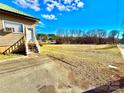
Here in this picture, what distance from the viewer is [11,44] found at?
10.3 meters

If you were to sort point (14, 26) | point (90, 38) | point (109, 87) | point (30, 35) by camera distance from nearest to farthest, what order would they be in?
point (109, 87) → point (14, 26) → point (30, 35) → point (90, 38)

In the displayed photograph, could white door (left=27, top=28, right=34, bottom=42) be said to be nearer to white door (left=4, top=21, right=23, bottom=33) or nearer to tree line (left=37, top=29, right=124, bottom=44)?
white door (left=4, top=21, right=23, bottom=33)

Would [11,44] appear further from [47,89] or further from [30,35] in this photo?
[47,89]

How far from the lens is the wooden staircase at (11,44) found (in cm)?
964

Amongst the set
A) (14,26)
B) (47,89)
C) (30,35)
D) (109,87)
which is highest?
(14,26)

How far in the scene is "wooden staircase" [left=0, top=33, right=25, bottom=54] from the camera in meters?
9.64

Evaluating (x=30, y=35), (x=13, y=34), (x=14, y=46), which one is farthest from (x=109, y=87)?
(x=30, y=35)

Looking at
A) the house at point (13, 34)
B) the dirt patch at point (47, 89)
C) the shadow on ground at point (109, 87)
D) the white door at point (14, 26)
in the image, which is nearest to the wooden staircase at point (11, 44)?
the house at point (13, 34)

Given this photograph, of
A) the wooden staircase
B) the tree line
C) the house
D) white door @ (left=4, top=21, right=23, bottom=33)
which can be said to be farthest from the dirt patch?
the tree line

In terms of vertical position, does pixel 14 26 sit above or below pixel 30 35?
above

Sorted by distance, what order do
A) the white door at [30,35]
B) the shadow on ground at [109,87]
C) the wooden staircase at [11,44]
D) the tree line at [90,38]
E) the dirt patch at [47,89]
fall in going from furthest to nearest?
1. the tree line at [90,38]
2. the white door at [30,35]
3. the wooden staircase at [11,44]
4. the shadow on ground at [109,87]
5. the dirt patch at [47,89]

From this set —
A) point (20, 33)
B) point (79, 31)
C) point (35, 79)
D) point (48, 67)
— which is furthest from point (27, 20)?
point (79, 31)

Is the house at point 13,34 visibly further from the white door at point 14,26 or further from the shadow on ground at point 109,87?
the shadow on ground at point 109,87

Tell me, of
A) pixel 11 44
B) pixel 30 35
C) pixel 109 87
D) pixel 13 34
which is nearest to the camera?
pixel 109 87
